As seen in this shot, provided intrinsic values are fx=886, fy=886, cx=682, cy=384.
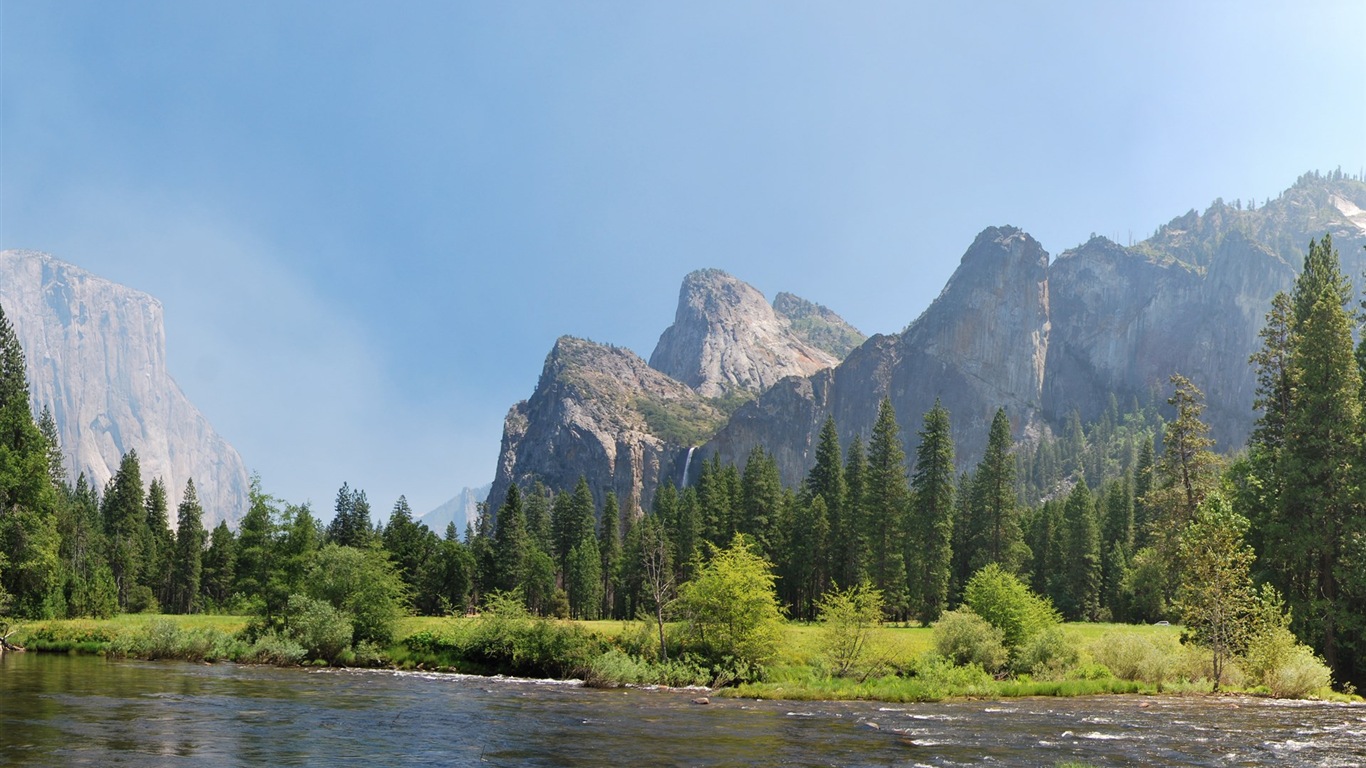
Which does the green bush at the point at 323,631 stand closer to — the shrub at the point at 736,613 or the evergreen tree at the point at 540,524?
the shrub at the point at 736,613

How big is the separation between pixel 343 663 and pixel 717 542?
170 feet

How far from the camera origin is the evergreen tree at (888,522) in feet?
253

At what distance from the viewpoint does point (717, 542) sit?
99.8 meters

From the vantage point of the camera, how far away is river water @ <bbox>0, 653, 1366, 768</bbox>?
24469 mm

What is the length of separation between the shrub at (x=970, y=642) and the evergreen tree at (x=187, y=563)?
103 meters

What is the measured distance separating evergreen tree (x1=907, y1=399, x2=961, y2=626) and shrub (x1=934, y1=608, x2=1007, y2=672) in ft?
95.9

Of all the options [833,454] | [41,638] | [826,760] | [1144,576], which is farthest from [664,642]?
[833,454]

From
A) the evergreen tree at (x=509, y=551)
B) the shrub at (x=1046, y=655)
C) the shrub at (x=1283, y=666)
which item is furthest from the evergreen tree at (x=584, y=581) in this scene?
the shrub at (x=1283, y=666)

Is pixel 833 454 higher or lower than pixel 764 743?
higher

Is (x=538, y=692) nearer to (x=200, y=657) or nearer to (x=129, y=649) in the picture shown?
(x=200, y=657)

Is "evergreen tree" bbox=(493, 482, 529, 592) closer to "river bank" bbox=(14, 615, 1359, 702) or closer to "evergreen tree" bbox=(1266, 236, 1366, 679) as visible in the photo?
"river bank" bbox=(14, 615, 1359, 702)

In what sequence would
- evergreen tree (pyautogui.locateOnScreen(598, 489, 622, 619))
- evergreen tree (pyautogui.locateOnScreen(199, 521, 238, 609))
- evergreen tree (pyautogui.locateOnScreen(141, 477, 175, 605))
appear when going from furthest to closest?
evergreen tree (pyautogui.locateOnScreen(598, 489, 622, 619)) → evergreen tree (pyautogui.locateOnScreen(199, 521, 238, 609)) → evergreen tree (pyautogui.locateOnScreen(141, 477, 175, 605))

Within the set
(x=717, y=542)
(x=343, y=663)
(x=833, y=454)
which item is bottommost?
(x=343, y=663)

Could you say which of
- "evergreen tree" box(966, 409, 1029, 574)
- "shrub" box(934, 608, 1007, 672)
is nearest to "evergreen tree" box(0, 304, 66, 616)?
"shrub" box(934, 608, 1007, 672)
